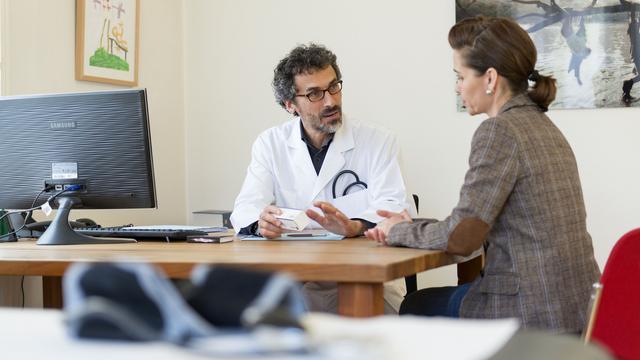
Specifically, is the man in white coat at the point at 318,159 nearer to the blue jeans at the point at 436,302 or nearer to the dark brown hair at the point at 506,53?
the blue jeans at the point at 436,302

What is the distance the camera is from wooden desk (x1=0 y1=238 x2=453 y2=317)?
1576 millimetres

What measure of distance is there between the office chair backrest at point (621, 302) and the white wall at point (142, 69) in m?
2.31

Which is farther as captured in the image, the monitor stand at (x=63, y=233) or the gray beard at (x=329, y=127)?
the gray beard at (x=329, y=127)

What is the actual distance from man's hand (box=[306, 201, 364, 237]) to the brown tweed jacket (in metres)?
0.48

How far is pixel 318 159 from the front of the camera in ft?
9.59

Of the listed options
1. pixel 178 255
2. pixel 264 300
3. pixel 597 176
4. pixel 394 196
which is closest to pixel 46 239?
pixel 178 255

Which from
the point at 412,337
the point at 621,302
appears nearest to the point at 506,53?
the point at 621,302

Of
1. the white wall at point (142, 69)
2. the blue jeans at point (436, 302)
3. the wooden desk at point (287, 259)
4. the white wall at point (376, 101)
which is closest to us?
the wooden desk at point (287, 259)

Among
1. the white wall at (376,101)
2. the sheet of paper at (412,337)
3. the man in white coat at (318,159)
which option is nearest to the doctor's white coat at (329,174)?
the man in white coat at (318,159)

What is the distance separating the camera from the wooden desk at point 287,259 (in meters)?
1.58

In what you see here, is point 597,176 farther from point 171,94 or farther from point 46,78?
point 46,78

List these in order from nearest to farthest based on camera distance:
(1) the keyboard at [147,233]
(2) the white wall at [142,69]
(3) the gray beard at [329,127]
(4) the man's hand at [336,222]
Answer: (4) the man's hand at [336,222] → (1) the keyboard at [147,233] → (3) the gray beard at [329,127] → (2) the white wall at [142,69]

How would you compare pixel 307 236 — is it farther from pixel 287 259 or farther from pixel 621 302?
pixel 621 302

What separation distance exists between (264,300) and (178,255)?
1.34m
